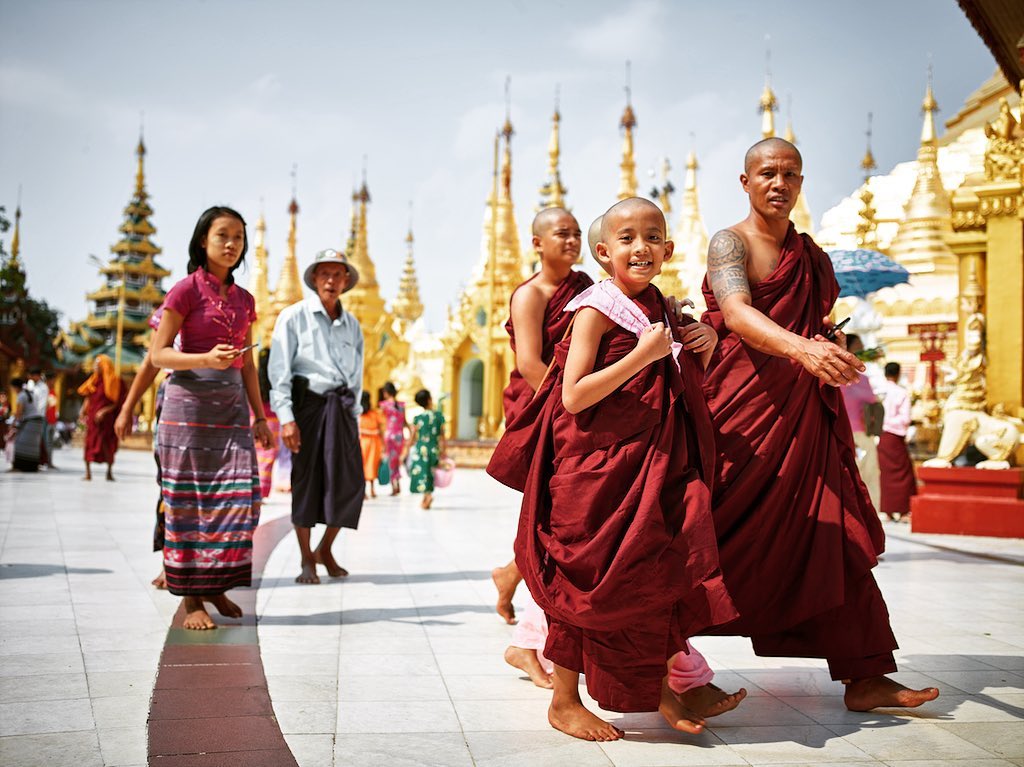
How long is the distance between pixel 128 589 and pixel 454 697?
268 centimetres

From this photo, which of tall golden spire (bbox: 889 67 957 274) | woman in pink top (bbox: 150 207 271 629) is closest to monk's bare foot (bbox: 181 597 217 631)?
woman in pink top (bbox: 150 207 271 629)

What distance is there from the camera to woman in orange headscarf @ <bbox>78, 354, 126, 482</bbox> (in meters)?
14.1

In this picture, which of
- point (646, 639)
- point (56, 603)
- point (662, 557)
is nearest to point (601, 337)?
point (662, 557)

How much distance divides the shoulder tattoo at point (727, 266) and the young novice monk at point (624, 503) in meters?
0.40

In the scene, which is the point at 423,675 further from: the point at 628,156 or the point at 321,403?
the point at 628,156

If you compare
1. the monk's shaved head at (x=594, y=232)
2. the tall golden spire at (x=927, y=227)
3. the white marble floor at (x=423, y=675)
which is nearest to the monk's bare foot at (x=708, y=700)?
the white marble floor at (x=423, y=675)

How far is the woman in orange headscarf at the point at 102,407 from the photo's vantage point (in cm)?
1408

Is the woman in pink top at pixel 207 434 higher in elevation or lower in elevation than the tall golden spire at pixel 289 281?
lower

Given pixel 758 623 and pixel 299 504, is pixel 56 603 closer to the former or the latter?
pixel 299 504

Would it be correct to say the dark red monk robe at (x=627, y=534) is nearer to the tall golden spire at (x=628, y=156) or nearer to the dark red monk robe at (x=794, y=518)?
the dark red monk robe at (x=794, y=518)

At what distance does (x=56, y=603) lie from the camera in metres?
5.00

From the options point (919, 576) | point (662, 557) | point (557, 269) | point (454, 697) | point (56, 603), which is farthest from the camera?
point (919, 576)

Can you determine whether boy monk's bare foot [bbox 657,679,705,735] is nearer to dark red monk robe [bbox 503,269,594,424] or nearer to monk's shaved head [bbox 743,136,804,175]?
dark red monk robe [bbox 503,269,594,424]

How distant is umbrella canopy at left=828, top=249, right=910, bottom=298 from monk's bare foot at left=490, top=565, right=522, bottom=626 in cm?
506
